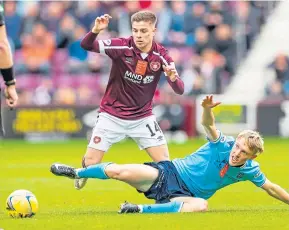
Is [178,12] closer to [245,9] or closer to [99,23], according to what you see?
[245,9]

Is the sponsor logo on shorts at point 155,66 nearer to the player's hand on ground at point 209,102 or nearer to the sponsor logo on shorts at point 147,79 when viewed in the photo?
the sponsor logo on shorts at point 147,79

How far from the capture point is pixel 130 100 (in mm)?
12250

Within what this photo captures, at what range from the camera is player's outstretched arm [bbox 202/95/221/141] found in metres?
10.1

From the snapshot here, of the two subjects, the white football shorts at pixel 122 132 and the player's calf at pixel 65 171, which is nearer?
the player's calf at pixel 65 171

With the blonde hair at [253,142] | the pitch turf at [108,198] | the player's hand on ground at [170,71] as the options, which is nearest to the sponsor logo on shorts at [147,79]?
the player's hand on ground at [170,71]

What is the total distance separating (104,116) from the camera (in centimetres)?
1234

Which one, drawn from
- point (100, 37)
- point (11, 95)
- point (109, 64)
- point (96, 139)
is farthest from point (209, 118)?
point (109, 64)

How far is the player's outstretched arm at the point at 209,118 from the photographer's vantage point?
33.2ft

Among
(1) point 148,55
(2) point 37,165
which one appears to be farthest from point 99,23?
(2) point 37,165

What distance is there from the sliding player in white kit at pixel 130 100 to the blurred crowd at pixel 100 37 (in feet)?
36.6

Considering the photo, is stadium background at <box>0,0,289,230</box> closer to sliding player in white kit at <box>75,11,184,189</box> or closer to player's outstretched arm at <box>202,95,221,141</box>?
sliding player in white kit at <box>75,11,184,189</box>

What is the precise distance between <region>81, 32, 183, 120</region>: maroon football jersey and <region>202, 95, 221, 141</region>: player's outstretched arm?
5.77 ft

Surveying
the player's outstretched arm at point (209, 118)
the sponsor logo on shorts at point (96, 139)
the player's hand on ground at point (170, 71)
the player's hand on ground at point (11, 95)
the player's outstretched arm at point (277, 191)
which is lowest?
the player's outstretched arm at point (277, 191)

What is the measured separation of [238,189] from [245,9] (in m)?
12.3
